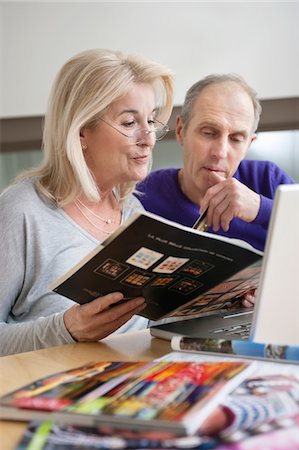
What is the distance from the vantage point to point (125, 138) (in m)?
1.75

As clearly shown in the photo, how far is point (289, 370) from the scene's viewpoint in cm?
97

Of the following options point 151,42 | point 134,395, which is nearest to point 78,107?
point 134,395

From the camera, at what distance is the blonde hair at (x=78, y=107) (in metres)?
1.71

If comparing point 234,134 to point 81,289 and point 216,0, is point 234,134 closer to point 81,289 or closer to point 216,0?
point 81,289

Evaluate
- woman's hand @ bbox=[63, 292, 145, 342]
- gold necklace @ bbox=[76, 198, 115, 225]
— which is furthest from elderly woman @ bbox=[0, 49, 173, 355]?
woman's hand @ bbox=[63, 292, 145, 342]

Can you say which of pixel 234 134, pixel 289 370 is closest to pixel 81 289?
pixel 289 370

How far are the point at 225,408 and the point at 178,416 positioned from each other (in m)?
0.07

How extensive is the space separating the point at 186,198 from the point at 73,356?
950 mm

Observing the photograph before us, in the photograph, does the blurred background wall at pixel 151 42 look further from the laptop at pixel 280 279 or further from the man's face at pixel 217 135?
the laptop at pixel 280 279

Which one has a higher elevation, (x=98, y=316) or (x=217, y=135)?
(x=217, y=135)

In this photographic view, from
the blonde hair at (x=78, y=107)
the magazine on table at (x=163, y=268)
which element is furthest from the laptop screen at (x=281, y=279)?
the blonde hair at (x=78, y=107)

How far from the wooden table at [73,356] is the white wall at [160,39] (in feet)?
7.70

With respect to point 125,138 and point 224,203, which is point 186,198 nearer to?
point 125,138

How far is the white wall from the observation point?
345cm
